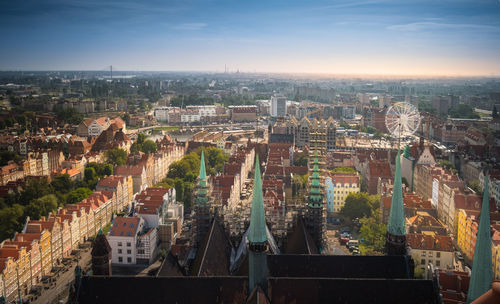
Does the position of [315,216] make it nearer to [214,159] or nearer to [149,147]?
[214,159]

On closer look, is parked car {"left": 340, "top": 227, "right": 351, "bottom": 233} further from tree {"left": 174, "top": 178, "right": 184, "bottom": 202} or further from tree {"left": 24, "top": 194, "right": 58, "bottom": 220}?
tree {"left": 24, "top": 194, "right": 58, "bottom": 220}

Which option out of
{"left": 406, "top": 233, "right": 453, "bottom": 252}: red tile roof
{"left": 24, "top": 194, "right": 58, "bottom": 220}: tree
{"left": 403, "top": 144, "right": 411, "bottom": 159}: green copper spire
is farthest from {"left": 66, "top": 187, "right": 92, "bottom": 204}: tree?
{"left": 403, "top": 144, "right": 411, "bottom": 159}: green copper spire

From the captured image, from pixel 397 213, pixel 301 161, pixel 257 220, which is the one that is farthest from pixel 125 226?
pixel 301 161

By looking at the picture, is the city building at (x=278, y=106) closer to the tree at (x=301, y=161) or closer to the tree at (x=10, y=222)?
the tree at (x=301, y=161)

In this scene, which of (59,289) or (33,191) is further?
(33,191)

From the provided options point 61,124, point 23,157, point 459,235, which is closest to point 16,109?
point 61,124

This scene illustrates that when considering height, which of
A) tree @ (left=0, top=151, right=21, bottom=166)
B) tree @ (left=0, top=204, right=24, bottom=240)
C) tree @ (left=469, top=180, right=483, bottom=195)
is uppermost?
tree @ (left=0, top=151, right=21, bottom=166)

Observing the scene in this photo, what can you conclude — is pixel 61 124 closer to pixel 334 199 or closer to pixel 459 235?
pixel 334 199
